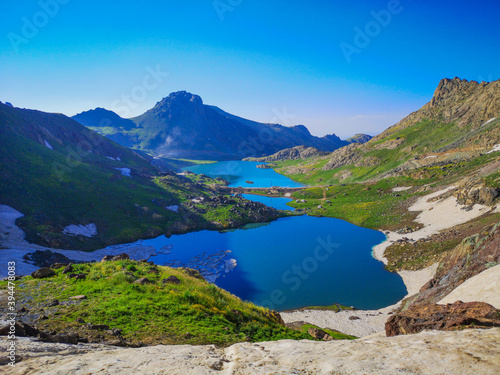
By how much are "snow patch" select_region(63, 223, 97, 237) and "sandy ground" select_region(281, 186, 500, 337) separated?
182 ft

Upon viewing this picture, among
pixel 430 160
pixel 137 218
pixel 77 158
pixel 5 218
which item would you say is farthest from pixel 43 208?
pixel 430 160

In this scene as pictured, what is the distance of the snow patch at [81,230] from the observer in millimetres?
65619

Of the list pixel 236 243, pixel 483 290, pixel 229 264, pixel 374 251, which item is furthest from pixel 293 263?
pixel 483 290

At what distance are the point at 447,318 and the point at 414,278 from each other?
147 feet

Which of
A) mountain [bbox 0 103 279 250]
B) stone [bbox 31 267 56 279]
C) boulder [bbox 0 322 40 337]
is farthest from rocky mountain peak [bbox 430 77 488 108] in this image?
boulder [bbox 0 322 40 337]

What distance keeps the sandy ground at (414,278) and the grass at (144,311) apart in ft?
56.6

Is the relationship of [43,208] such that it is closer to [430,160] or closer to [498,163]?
[498,163]

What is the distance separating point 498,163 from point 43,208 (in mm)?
136533

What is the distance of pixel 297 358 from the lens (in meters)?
10.7

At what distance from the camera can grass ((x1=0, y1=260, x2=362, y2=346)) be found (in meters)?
16.0

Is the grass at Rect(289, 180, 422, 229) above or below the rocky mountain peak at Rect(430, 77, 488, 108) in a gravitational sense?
below

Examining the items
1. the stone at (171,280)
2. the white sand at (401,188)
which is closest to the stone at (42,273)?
the stone at (171,280)

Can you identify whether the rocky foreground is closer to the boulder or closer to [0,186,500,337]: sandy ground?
the boulder

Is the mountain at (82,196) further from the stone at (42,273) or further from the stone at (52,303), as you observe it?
the stone at (52,303)
